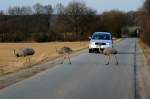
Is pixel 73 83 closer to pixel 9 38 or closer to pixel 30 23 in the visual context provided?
pixel 9 38

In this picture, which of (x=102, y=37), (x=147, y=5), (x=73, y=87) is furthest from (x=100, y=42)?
(x=147, y=5)

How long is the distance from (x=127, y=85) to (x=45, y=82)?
2.86 metres

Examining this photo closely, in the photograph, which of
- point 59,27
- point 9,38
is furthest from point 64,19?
point 9,38

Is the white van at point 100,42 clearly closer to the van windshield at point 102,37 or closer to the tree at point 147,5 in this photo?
the van windshield at point 102,37

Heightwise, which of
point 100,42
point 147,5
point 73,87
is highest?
point 147,5

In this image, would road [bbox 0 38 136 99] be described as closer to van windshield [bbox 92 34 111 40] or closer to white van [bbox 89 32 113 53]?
white van [bbox 89 32 113 53]

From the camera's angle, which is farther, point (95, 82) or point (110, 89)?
point (95, 82)

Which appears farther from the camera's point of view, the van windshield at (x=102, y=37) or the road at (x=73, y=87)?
the van windshield at (x=102, y=37)

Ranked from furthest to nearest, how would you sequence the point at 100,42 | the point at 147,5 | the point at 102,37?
the point at 147,5 → the point at 102,37 → the point at 100,42

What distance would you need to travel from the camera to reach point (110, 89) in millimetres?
14477

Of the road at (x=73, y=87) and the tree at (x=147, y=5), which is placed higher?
the tree at (x=147, y=5)

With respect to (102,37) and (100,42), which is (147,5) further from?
(100,42)

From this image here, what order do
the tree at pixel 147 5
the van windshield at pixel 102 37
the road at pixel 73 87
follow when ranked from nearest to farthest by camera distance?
the road at pixel 73 87, the van windshield at pixel 102 37, the tree at pixel 147 5

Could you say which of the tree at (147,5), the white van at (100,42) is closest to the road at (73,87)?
the white van at (100,42)
